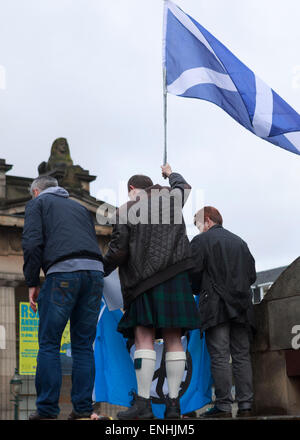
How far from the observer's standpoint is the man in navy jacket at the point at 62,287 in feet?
21.8

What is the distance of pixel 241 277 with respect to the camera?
7840 millimetres

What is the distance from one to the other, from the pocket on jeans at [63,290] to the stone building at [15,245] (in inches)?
903

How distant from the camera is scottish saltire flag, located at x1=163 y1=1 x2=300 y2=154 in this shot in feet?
30.8

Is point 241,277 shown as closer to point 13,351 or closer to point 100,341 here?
point 100,341

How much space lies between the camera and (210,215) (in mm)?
8195

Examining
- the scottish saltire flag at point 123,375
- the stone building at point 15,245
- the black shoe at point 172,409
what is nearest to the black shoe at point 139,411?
the black shoe at point 172,409

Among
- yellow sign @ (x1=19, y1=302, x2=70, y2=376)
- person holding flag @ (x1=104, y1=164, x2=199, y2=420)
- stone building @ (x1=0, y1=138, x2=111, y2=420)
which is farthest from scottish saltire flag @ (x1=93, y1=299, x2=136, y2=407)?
yellow sign @ (x1=19, y1=302, x2=70, y2=376)

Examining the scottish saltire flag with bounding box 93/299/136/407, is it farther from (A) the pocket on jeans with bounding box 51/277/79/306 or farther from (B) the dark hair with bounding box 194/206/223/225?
(A) the pocket on jeans with bounding box 51/277/79/306

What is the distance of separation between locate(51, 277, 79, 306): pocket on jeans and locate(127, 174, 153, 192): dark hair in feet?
3.50

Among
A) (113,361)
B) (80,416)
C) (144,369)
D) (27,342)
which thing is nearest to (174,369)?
(144,369)

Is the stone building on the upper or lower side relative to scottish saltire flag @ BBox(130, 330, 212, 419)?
upper

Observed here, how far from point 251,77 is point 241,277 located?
9.28 ft

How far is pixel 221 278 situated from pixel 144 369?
1290 mm
